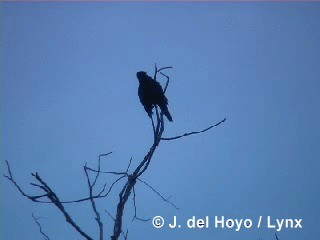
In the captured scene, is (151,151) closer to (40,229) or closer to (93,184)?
(93,184)

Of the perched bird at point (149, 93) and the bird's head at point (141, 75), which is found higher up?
the bird's head at point (141, 75)

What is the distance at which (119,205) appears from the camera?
1.63 meters

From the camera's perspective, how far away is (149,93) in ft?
10.4

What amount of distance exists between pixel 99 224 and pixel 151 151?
0.39 meters

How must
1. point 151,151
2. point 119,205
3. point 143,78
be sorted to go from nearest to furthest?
point 119,205, point 151,151, point 143,78

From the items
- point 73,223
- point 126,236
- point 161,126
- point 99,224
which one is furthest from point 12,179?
A: point 161,126

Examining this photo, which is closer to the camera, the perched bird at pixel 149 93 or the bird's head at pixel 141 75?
the perched bird at pixel 149 93

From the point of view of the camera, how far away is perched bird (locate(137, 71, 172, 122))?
2.97 metres

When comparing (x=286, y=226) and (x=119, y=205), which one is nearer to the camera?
(x=119, y=205)

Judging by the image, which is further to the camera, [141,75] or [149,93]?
[141,75]

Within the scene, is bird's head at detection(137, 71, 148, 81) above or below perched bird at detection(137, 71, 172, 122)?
above

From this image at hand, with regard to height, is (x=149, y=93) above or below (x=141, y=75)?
below

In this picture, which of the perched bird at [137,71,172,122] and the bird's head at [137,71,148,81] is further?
the bird's head at [137,71,148,81]

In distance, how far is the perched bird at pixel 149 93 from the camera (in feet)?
9.74
